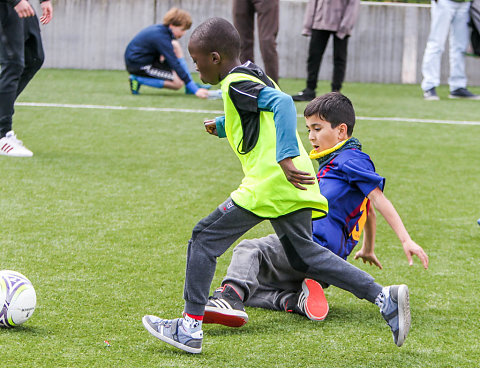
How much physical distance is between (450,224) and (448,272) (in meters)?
1.02

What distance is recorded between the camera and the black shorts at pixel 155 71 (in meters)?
10.5

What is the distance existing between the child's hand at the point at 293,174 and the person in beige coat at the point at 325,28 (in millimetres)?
7211

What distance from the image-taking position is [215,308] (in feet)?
10.2

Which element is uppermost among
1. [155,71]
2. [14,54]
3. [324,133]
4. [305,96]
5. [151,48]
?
[324,133]

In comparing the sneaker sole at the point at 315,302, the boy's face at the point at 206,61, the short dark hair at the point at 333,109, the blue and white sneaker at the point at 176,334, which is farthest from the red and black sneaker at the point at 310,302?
the boy's face at the point at 206,61

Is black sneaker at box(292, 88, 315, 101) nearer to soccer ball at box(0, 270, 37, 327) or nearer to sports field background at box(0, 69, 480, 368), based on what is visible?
sports field background at box(0, 69, 480, 368)

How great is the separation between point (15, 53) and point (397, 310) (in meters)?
4.06

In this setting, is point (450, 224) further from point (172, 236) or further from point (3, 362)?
point (3, 362)

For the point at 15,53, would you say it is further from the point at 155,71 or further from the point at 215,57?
the point at 155,71

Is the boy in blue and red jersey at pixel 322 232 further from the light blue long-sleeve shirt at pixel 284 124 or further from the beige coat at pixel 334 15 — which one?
the beige coat at pixel 334 15

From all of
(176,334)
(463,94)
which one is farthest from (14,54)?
(463,94)

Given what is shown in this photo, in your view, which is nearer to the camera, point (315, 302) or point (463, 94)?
point (315, 302)

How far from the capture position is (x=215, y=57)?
2.93 meters

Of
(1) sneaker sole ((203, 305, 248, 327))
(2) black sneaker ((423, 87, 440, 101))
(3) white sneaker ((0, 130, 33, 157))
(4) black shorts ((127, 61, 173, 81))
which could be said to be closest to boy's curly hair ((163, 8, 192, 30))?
(4) black shorts ((127, 61, 173, 81))
